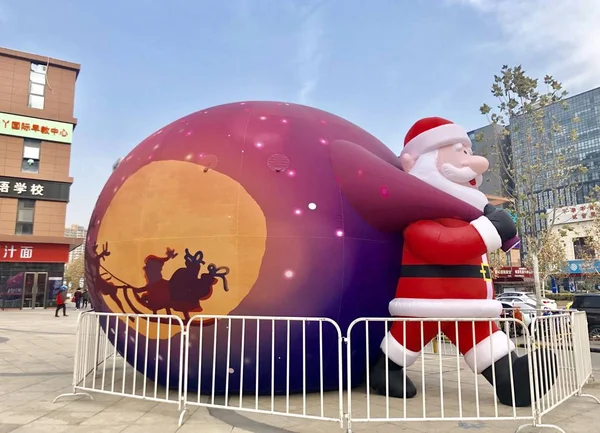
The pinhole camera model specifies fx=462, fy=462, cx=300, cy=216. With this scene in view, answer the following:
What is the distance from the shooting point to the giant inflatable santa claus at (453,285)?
5387 millimetres

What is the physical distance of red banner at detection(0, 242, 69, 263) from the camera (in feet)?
84.2

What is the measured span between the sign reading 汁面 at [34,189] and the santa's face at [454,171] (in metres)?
26.1

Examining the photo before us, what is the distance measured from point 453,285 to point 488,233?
0.75 m

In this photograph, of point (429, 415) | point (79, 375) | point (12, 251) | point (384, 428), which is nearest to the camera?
point (384, 428)

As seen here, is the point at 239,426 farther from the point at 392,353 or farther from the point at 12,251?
the point at 12,251

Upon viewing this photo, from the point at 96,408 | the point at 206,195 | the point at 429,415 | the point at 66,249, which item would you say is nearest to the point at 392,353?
the point at 429,415

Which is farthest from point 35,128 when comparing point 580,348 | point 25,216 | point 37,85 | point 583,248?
point 583,248

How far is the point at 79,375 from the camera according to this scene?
6.17 meters

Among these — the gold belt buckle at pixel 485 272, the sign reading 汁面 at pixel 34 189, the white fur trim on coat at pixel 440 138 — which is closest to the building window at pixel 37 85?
the sign reading 汁面 at pixel 34 189

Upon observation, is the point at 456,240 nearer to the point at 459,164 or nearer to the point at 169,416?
the point at 459,164

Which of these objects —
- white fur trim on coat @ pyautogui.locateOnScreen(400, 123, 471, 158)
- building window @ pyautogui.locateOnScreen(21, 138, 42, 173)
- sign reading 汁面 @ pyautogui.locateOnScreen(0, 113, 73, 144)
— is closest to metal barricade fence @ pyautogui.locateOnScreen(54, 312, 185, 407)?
white fur trim on coat @ pyautogui.locateOnScreen(400, 123, 471, 158)

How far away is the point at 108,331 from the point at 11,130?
25.4 m

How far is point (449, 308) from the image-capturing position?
213 inches

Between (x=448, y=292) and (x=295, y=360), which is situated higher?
(x=448, y=292)
